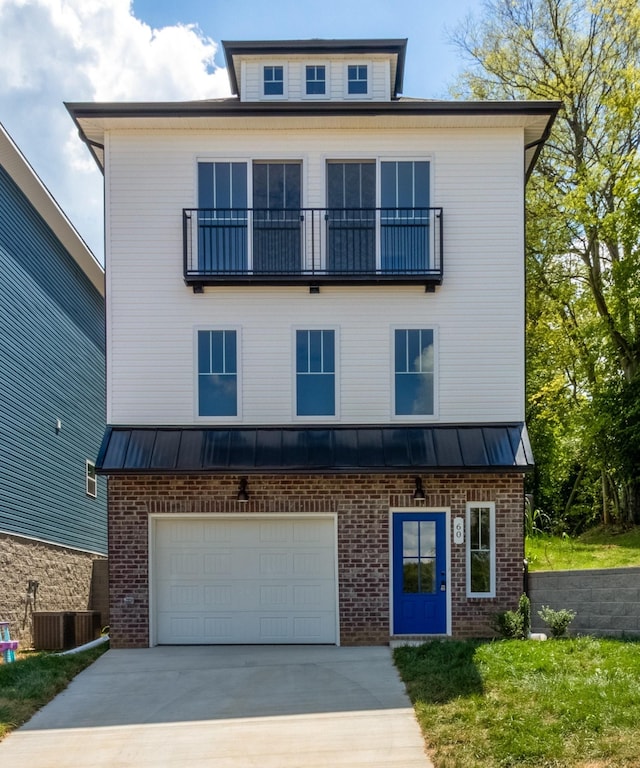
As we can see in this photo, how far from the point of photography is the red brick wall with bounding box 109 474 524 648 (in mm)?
13656

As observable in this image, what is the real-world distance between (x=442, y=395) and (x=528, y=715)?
6361 millimetres

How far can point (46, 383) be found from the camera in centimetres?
1825

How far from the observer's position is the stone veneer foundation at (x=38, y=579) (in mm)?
15805

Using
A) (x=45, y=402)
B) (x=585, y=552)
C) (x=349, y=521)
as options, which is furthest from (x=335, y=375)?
(x=45, y=402)

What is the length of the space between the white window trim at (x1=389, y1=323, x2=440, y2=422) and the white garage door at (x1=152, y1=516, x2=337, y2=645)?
2.14 m

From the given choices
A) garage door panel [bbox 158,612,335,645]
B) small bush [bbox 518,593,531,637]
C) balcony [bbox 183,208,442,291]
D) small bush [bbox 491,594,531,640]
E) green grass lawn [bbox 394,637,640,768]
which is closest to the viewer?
green grass lawn [bbox 394,637,640,768]

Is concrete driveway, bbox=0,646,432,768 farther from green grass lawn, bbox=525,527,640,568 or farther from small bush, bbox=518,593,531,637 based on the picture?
green grass lawn, bbox=525,527,640,568

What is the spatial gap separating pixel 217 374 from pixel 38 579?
6.52 metres

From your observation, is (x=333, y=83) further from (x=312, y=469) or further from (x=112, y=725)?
(x=112, y=725)

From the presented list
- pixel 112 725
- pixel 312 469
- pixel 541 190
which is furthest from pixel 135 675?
pixel 541 190

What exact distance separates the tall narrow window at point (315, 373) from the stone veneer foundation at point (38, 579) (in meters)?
6.33

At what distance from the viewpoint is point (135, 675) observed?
11.7m

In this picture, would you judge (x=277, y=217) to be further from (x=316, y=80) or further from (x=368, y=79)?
(x=368, y=79)

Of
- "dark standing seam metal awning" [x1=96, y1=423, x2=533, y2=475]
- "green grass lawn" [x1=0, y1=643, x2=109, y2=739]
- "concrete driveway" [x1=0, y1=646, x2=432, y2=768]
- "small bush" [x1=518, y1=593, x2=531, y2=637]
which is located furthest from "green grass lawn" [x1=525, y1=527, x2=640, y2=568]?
"green grass lawn" [x1=0, y1=643, x2=109, y2=739]
